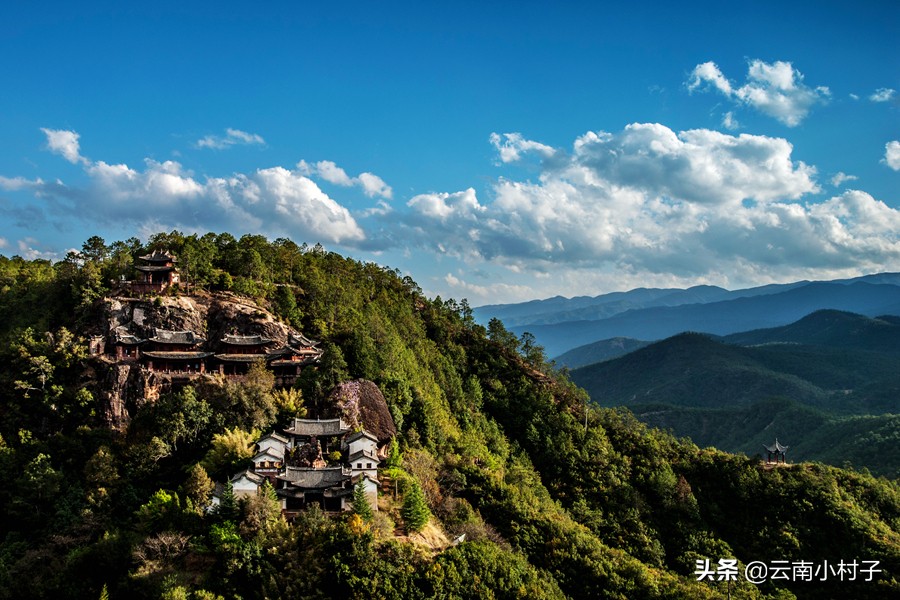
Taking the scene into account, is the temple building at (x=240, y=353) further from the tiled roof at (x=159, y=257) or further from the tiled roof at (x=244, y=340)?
the tiled roof at (x=159, y=257)

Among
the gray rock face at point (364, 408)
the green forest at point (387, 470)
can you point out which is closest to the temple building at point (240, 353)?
the green forest at point (387, 470)

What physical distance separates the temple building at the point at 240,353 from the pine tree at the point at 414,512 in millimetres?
16493

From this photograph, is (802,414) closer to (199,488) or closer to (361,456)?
(361,456)

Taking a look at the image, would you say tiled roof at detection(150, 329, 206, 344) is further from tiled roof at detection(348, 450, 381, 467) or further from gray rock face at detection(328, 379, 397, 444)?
tiled roof at detection(348, 450, 381, 467)

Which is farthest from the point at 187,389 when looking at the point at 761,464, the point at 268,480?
the point at 761,464

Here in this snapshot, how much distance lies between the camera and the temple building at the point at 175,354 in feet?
145

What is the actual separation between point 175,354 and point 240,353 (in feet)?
A: 15.1

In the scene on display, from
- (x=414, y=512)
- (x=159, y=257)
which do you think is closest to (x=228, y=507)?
(x=414, y=512)

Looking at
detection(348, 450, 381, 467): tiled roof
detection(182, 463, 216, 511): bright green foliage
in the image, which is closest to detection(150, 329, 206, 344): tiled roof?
detection(182, 463, 216, 511): bright green foliage

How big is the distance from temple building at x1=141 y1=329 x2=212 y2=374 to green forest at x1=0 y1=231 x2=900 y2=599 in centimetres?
324

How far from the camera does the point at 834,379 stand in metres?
193

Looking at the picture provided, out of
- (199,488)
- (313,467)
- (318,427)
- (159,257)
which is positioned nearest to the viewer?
(199,488)

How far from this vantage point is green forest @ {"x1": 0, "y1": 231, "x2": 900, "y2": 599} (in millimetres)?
32969

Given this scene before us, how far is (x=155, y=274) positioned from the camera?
50.8 metres
